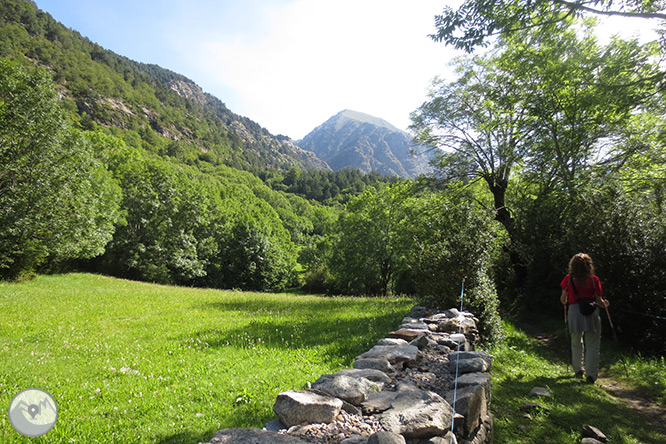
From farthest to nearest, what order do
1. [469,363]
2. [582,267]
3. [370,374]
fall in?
[582,267], [469,363], [370,374]

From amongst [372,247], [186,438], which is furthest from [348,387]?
[372,247]

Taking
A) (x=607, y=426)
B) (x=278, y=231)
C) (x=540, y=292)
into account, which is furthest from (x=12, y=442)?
(x=278, y=231)

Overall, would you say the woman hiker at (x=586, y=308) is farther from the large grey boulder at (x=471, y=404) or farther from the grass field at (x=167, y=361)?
the large grey boulder at (x=471, y=404)

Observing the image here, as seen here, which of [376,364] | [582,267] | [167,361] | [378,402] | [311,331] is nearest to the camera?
[378,402]

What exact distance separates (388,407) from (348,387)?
18.5 inches

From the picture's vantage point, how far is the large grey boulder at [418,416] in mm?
2973

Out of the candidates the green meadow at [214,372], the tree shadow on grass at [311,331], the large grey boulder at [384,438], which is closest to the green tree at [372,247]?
the tree shadow on grass at [311,331]

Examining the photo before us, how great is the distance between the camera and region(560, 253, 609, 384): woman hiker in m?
6.85

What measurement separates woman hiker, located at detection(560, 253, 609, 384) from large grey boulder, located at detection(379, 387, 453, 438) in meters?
5.38

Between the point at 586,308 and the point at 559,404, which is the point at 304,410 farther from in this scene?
the point at 586,308

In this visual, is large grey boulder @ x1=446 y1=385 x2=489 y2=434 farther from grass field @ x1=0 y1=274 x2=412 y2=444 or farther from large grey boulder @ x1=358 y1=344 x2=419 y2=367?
grass field @ x1=0 y1=274 x2=412 y2=444

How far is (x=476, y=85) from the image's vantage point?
64.0ft

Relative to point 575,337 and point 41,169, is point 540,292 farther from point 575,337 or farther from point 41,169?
point 41,169

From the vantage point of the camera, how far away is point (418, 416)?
3.09 m
